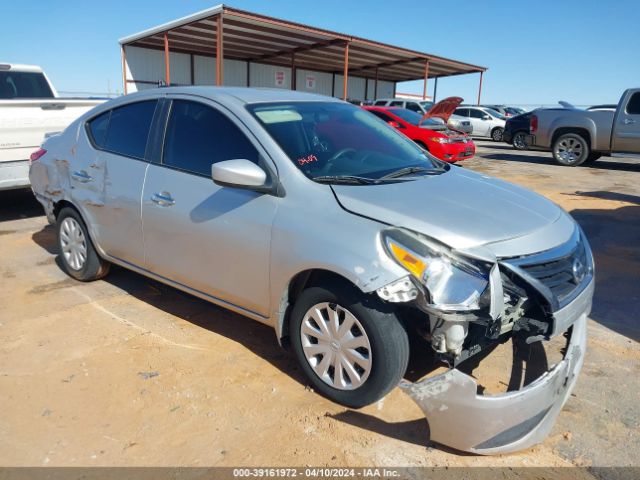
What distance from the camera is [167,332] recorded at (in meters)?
3.77

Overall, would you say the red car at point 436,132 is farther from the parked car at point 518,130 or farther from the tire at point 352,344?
the tire at point 352,344

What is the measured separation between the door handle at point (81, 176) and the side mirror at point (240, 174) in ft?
5.74

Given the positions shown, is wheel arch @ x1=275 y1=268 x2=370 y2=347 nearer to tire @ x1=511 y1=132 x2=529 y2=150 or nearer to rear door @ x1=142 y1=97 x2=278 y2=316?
rear door @ x1=142 y1=97 x2=278 y2=316

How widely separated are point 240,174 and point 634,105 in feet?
41.4

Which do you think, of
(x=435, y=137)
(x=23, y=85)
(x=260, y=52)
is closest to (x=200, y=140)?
(x=23, y=85)

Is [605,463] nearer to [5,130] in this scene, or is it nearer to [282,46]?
[5,130]

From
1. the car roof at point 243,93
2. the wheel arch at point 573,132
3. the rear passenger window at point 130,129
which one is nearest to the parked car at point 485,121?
the wheel arch at point 573,132

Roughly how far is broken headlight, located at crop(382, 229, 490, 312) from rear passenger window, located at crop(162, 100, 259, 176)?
1.14 meters

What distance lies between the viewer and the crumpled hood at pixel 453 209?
2.58 meters

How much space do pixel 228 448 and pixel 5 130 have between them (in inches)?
207

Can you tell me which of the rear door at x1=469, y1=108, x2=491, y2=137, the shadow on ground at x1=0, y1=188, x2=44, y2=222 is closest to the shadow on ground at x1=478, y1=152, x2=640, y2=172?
the rear door at x1=469, y1=108, x2=491, y2=137

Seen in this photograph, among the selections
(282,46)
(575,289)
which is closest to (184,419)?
(575,289)

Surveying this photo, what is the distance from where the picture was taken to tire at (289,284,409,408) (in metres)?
2.60

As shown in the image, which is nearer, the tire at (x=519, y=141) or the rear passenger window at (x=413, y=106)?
the tire at (x=519, y=141)
